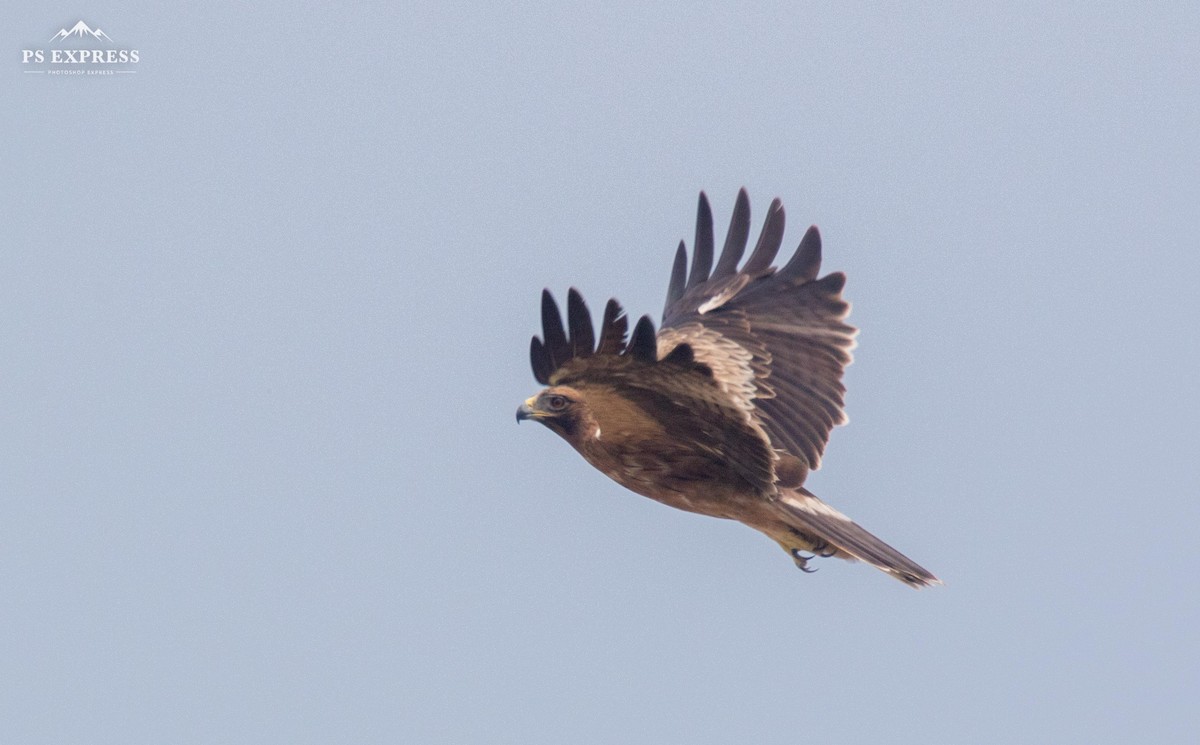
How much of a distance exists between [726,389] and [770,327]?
116cm

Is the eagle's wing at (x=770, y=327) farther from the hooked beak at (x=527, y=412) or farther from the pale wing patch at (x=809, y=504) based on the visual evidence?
the hooked beak at (x=527, y=412)

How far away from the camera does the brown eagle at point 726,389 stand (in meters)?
10.3

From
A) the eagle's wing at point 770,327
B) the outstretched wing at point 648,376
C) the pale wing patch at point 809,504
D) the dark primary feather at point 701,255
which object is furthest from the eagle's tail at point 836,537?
the dark primary feather at point 701,255

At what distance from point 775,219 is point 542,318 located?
10.9 ft

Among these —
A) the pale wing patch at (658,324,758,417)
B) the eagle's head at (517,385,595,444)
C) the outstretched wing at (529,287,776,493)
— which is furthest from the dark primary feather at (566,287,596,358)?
the pale wing patch at (658,324,758,417)

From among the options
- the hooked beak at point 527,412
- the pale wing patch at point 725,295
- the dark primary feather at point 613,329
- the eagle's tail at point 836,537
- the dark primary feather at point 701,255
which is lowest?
the eagle's tail at point 836,537

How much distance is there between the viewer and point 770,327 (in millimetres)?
12484

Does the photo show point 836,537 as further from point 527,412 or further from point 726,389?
point 527,412

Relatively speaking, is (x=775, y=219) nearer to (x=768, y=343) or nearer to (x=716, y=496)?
(x=768, y=343)

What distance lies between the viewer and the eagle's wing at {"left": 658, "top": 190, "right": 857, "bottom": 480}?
1212 centimetres

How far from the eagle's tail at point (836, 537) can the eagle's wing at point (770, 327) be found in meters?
0.34

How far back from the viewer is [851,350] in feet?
40.7

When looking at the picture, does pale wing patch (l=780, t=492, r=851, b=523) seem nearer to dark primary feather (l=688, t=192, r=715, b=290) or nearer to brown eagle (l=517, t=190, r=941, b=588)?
brown eagle (l=517, t=190, r=941, b=588)

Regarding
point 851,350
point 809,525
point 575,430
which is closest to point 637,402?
point 575,430
